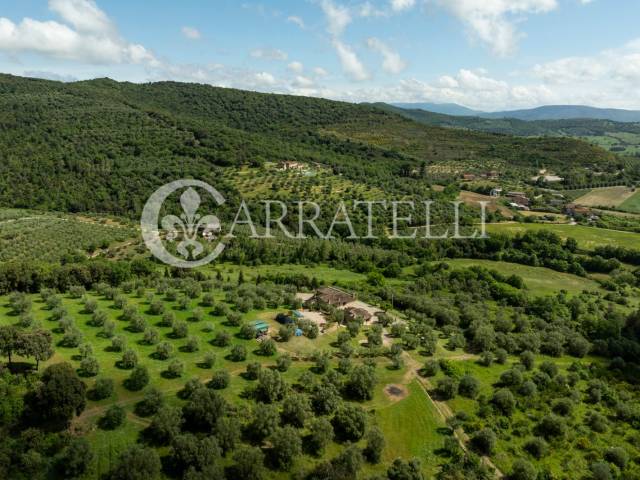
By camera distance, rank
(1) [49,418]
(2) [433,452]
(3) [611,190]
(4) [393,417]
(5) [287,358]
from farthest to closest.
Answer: (3) [611,190]
(5) [287,358]
(4) [393,417]
(2) [433,452]
(1) [49,418]

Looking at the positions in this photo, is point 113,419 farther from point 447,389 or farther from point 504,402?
point 504,402

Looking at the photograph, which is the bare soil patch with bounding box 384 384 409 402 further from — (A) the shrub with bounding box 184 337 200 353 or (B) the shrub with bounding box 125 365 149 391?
(B) the shrub with bounding box 125 365 149 391

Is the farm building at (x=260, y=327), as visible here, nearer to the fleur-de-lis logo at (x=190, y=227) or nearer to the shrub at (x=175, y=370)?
the shrub at (x=175, y=370)

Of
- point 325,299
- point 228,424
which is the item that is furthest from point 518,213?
point 228,424

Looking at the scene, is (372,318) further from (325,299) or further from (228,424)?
(228,424)

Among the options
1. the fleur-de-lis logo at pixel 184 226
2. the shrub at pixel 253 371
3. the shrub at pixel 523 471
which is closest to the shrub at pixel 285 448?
the shrub at pixel 253 371

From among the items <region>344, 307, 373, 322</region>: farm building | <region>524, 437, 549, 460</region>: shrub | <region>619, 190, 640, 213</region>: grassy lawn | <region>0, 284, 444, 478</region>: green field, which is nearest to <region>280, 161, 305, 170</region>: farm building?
<region>344, 307, 373, 322</region>: farm building

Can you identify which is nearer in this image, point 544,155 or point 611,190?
point 611,190
